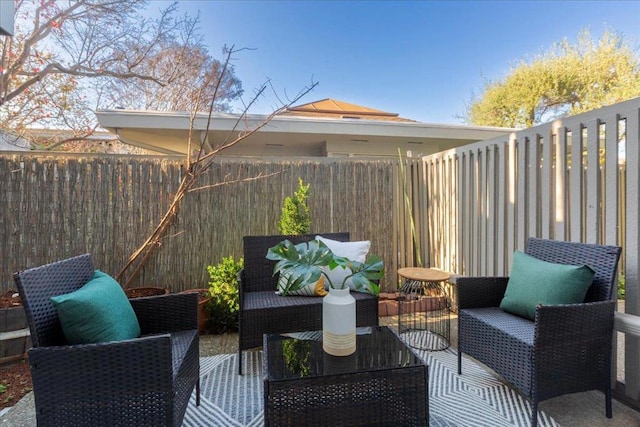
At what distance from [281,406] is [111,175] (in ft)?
11.1

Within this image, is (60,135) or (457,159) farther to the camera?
(60,135)

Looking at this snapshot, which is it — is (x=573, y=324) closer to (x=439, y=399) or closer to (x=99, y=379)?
(x=439, y=399)

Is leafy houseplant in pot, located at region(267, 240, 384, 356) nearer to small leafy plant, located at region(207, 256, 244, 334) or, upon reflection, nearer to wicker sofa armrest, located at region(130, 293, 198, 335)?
wicker sofa armrest, located at region(130, 293, 198, 335)

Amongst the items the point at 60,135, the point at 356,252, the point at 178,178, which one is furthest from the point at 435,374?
the point at 60,135

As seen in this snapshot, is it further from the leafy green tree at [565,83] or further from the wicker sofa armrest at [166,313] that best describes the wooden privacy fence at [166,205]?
the leafy green tree at [565,83]

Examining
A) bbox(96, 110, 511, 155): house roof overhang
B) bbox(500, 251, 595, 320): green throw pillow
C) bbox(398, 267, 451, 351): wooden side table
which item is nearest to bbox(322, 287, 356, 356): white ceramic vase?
bbox(500, 251, 595, 320): green throw pillow

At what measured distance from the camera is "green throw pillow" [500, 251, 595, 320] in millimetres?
2074

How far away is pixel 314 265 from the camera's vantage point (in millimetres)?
1802

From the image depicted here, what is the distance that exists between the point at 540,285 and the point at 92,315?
2669 mm

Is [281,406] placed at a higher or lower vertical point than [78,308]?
lower

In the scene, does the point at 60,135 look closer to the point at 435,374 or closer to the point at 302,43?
the point at 302,43

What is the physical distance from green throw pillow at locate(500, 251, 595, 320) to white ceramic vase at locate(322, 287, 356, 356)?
1.30 meters

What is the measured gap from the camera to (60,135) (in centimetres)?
805

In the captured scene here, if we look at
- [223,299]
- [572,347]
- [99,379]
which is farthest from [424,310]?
[99,379]
